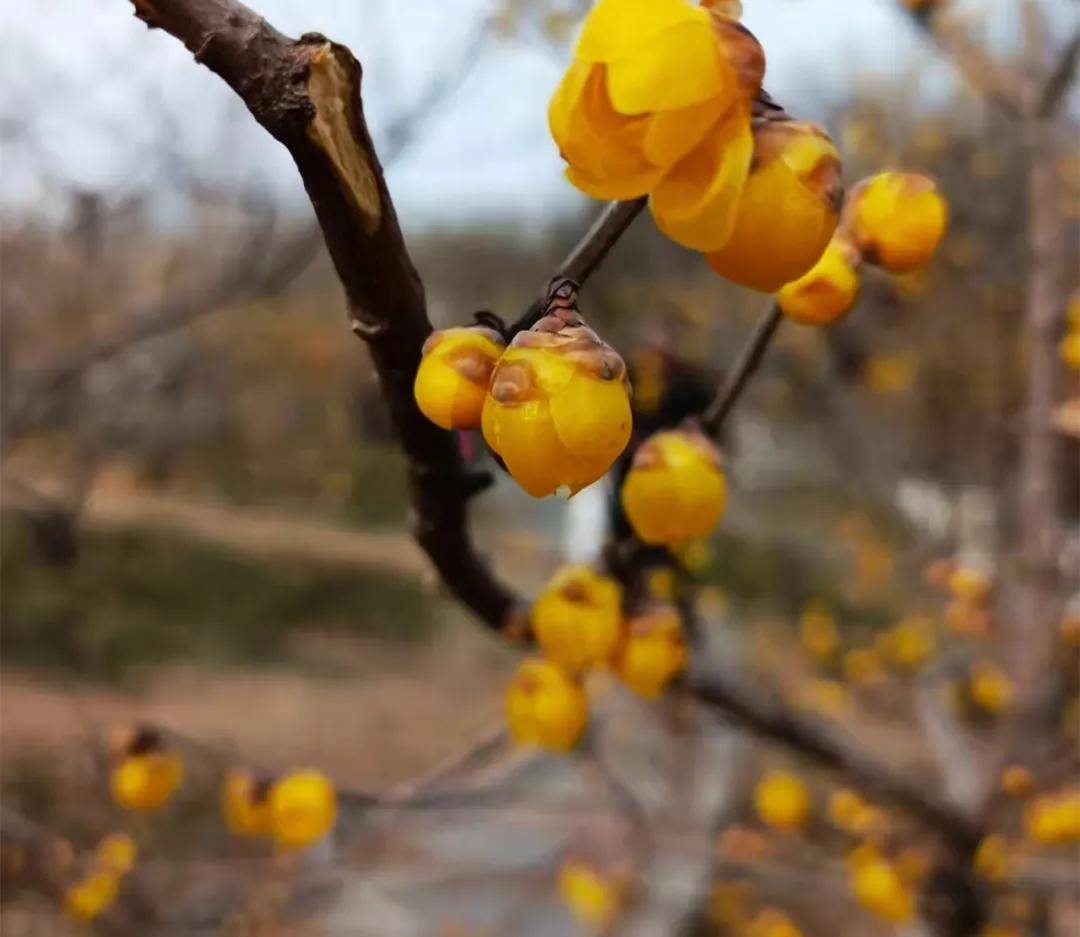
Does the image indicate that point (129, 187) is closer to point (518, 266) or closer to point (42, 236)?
point (42, 236)

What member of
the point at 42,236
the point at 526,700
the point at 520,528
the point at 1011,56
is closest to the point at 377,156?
the point at 526,700

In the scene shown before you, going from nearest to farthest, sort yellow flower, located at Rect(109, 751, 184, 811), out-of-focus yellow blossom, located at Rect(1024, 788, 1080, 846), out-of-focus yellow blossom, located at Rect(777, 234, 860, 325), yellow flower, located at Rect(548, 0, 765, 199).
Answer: yellow flower, located at Rect(548, 0, 765, 199), out-of-focus yellow blossom, located at Rect(777, 234, 860, 325), yellow flower, located at Rect(109, 751, 184, 811), out-of-focus yellow blossom, located at Rect(1024, 788, 1080, 846)

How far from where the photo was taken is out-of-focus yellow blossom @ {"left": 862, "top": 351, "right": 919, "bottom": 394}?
174cm

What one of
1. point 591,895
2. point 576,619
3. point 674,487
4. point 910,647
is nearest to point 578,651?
point 576,619

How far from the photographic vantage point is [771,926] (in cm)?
141

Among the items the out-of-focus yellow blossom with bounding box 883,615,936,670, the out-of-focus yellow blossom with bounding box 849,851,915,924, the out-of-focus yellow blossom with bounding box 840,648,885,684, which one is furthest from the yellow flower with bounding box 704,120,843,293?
the out-of-focus yellow blossom with bounding box 840,648,885,684

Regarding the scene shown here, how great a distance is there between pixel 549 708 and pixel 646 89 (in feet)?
1.09

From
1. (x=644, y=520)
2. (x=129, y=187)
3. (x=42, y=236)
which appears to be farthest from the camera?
(x=42, y=236)

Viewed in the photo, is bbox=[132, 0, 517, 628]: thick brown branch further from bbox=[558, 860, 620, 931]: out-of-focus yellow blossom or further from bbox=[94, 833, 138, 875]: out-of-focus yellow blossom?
bbox=[558, 860, 620, 931]: out-of-focus yellow blossom

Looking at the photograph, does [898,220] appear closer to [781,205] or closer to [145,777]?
[781,205]

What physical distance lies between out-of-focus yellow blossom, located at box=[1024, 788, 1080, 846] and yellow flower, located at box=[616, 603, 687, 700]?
455 mm

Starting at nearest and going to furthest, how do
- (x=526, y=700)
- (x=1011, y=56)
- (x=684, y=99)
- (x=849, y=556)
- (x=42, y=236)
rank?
(x=684, y=99) → (x=526, y=700) → (x=1011, y=56) → (x=42, y=236) → (x=849, y=556)

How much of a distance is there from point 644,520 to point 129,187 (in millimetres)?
1817

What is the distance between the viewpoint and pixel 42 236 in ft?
6.61
